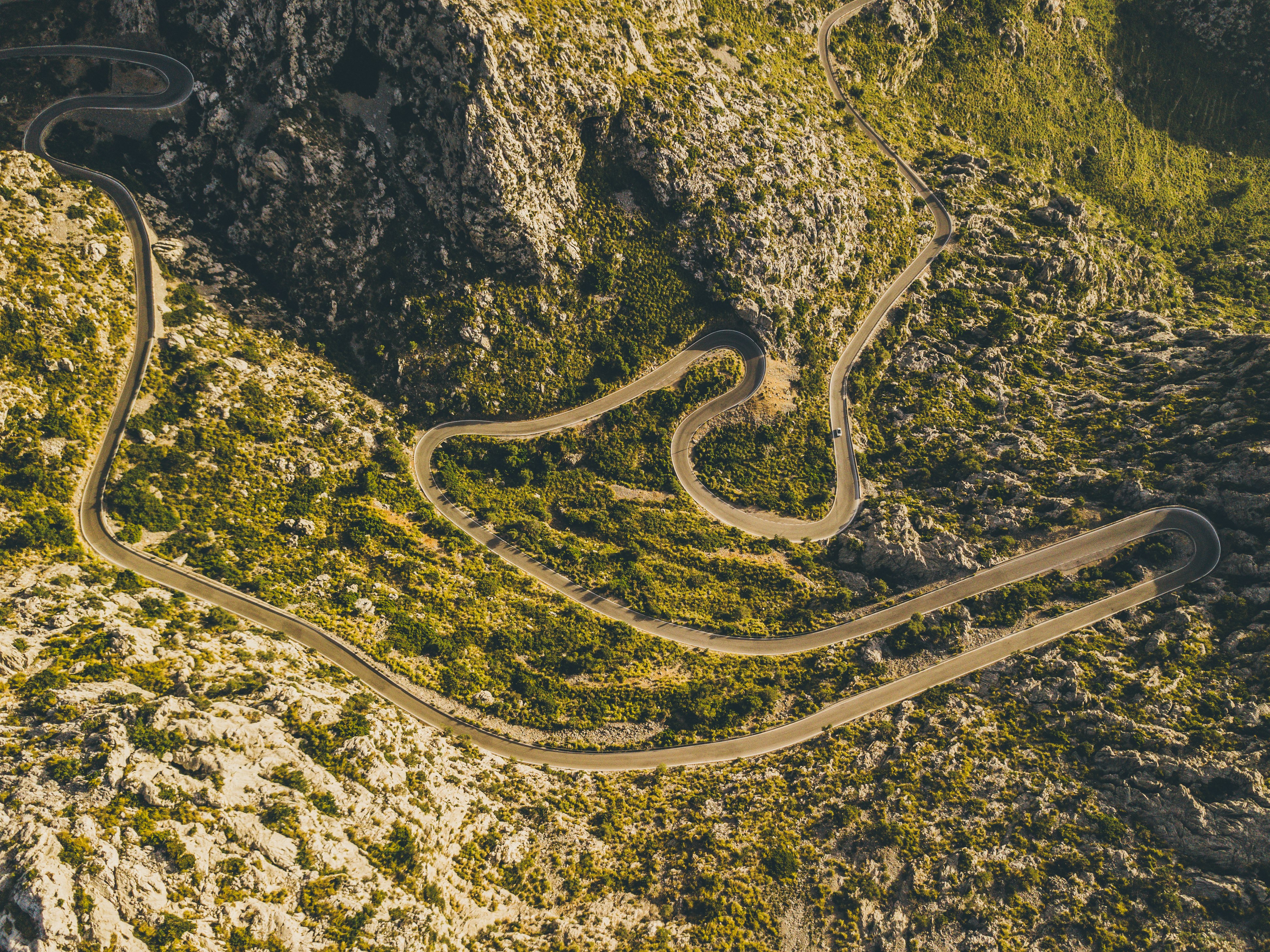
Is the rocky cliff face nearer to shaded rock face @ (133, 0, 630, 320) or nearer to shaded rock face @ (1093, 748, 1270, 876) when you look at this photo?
shaded rock face @ (133, 0, 630, 320)

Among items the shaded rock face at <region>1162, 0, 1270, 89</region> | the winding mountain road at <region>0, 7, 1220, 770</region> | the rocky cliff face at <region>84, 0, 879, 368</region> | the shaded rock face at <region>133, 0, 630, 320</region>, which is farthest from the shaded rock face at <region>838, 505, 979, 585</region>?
the shaded rock face at <region>1162, 0, 1270, 89</region>

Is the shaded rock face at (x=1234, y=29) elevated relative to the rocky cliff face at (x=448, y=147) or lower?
elevated

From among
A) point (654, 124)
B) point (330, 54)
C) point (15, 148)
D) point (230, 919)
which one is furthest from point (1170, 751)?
point (15, 148)

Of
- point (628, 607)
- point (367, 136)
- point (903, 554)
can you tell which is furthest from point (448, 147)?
point (903, 554)

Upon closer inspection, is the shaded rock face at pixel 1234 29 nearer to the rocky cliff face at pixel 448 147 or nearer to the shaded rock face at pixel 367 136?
the rocky cliff face at pixel 448 147

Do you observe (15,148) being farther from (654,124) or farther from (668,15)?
(668,15)

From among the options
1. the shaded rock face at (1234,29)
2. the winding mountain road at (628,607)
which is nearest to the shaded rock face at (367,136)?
the winding mountain road at (628,607)
